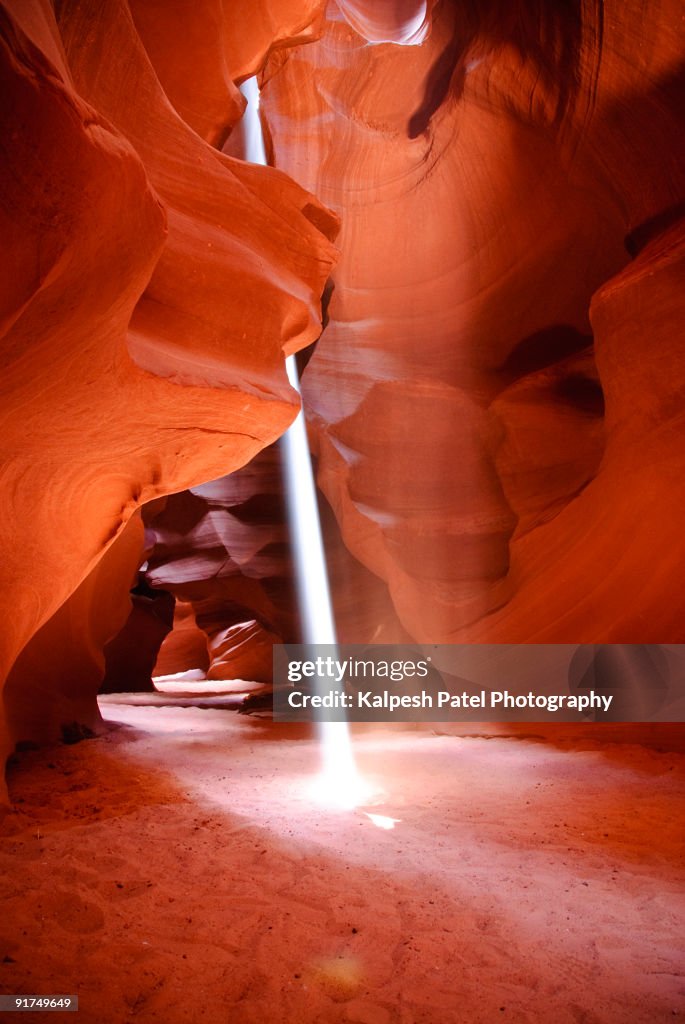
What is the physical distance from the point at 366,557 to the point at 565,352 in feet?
11.7

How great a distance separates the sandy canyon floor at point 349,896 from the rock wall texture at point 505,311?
206 centimetres

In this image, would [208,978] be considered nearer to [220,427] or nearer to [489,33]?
[220,427]

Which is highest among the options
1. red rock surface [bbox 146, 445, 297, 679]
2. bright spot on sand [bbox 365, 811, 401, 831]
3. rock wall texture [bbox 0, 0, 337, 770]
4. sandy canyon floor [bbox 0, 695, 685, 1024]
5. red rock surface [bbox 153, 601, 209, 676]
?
rock wall texture [bbox 0, 0, 337, 770]

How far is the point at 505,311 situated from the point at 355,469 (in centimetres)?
260

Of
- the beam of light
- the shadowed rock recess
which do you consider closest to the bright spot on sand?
the shadowed rock recess

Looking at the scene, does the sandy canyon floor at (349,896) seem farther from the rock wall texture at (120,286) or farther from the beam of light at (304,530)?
the beam of light at (304,530)

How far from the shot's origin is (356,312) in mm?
9250

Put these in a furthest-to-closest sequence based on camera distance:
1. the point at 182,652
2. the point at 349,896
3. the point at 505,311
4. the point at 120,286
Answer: the point at 182,652, the point at 505,311, the point at 349,896, the point at 120,286

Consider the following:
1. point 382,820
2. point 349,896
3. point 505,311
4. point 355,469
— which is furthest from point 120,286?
point 505,311

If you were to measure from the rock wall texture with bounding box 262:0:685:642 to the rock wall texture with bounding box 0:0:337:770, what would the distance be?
2.50m

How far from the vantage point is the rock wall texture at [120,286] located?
201 cm

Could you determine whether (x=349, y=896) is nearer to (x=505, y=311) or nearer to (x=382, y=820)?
(x=382, y=820)

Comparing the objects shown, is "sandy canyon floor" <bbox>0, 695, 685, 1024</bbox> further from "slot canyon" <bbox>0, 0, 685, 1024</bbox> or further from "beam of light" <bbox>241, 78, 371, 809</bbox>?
"beam of light" <bbox>241, 78, 371, 809</bbox>

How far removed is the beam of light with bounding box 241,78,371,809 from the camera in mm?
8414
